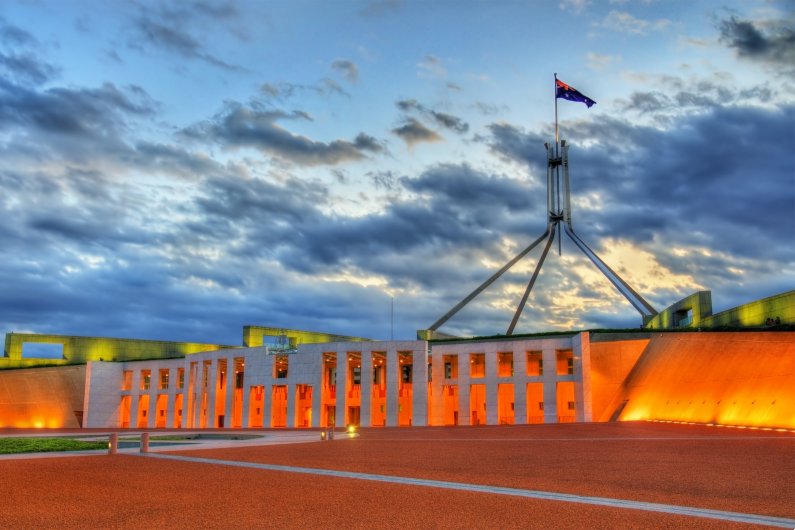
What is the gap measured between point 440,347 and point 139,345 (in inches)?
1604

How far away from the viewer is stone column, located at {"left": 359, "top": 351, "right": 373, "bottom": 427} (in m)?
50.8

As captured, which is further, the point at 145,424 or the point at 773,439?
the point at 145,424

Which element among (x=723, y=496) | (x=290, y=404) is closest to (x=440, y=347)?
(x=290, y=404)

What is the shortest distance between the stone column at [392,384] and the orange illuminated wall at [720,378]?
1899cm

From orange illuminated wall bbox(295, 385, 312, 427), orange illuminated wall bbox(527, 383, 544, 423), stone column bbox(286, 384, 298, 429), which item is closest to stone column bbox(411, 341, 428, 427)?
orange illuminated wall bbox(527, 383, 544, 423)

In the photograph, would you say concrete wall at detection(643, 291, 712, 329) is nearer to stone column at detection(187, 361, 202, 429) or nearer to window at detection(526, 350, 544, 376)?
window at detection(526, 350, 544, 376)

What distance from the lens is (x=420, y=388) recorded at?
4934cm

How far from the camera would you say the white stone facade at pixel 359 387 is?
46.6 metres

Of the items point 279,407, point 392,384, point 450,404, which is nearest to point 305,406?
point 279,407

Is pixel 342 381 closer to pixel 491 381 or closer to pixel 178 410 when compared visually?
pixel 491 381

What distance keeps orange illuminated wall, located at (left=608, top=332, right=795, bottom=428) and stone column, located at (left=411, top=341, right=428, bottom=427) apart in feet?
54.4

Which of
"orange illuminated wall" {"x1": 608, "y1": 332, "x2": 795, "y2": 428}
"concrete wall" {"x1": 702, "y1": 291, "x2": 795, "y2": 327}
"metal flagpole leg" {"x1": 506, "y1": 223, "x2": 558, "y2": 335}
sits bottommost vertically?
"orange illuminated wall" {"x1": 608, "y1": 332, "x2": 795, "y2": 428}

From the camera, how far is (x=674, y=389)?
3306 centimetres

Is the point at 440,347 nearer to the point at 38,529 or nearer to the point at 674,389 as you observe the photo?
the point at 674,389
